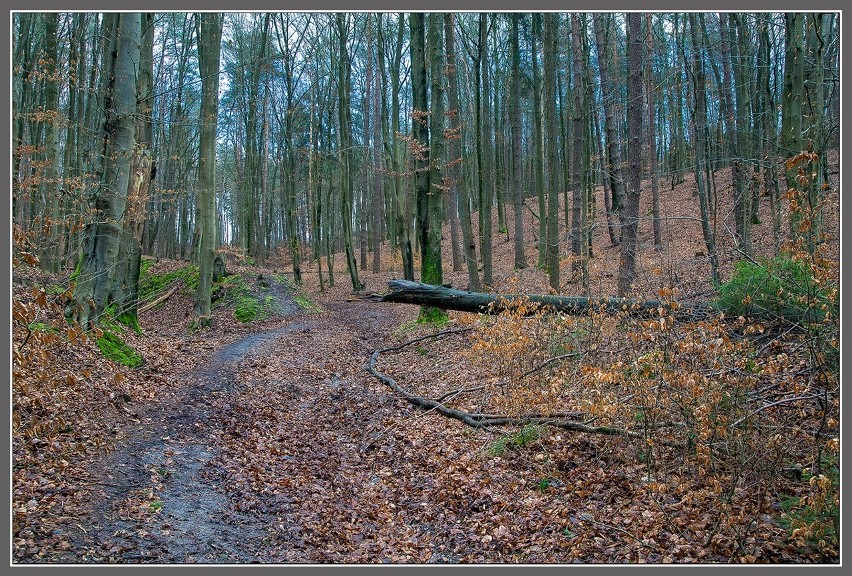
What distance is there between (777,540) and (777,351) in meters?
3.37

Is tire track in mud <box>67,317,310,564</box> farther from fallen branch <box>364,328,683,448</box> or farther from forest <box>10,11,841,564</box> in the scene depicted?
fallen branch <box>364,328,683,448</box>

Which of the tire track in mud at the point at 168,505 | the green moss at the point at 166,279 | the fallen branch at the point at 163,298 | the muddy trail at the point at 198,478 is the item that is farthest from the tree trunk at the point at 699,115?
the green moss at the point at 166,279

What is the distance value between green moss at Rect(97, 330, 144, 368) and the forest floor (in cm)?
16

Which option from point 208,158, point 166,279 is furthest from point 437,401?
point 166,279

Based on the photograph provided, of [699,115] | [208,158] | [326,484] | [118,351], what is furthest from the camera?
[699,115]

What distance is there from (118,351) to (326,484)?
180 inches

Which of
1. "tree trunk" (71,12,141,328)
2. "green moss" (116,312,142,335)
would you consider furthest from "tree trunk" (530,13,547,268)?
"tree trunk" (71,12,141,328)

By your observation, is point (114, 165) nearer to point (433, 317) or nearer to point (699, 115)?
A: point (433, 317)

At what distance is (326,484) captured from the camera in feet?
19.5

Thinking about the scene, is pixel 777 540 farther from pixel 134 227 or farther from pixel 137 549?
pixel 134 227

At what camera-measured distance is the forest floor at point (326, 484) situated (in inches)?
163

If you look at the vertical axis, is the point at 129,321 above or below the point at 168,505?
above

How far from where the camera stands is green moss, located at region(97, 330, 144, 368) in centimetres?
790

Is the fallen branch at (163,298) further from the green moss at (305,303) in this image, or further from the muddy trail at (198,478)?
the muddy trail at (198,478)
